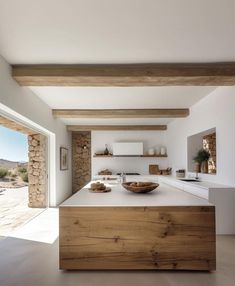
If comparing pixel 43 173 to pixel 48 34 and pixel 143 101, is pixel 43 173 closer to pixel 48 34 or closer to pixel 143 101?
pixel 143 101

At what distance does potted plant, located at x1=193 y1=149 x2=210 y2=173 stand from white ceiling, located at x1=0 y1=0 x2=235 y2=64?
2.47 meters

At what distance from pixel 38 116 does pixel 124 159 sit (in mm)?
4381

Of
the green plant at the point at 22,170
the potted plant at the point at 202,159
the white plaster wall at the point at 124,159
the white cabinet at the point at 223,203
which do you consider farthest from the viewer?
the white plaster wall at the point at 124,159

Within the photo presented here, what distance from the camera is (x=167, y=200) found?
8.54ft

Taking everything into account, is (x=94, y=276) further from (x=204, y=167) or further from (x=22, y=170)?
(x=204, y=167)

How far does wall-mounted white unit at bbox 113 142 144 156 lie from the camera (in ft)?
26.9

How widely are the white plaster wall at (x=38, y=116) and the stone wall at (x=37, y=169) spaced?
0.99ft

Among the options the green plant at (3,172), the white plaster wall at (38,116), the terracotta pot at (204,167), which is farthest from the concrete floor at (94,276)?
the terracotta pot at (204,167)

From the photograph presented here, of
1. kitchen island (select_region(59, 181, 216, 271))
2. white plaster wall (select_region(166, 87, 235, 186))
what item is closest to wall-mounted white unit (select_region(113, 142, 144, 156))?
white plaster wall (select_region(166, 87, 235, 186))

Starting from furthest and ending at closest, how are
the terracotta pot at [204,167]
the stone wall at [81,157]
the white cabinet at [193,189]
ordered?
the stone wall at [81,157], the terracotta pot at [204,167], the white cabinet at [193,189]

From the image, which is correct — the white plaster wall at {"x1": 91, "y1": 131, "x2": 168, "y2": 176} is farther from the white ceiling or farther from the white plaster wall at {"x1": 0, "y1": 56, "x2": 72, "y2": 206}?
the white ceiling

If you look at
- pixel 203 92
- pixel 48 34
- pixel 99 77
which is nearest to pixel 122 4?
pixel 48 34

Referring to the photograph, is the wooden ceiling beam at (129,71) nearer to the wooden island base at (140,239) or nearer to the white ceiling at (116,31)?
the white ceiling at (116,31)

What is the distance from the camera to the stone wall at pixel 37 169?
6168 millimetres
